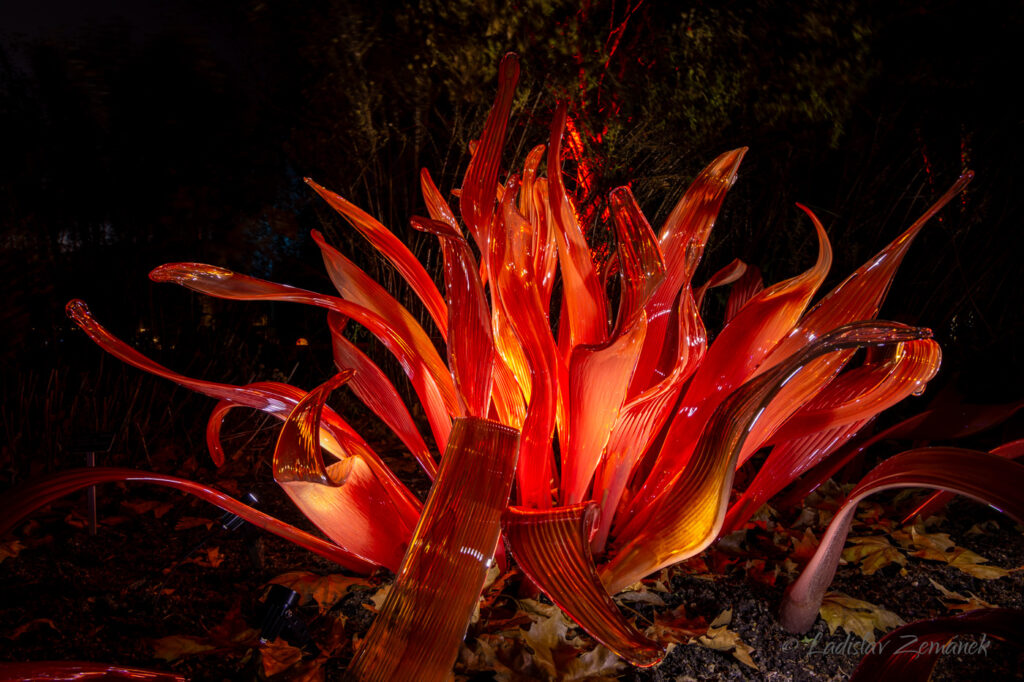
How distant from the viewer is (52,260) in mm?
3240

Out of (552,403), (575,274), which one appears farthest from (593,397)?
(575,274)

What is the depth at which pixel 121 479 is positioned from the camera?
3.56 feet

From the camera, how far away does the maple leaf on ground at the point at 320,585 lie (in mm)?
1307

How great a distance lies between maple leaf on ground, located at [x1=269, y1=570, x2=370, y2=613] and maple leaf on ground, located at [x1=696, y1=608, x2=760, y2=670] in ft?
2.52

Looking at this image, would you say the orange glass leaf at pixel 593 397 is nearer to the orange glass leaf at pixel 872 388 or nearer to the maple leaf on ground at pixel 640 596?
the maple leaf on ground at pixel 640 596

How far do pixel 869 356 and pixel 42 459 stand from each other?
9.56 feet

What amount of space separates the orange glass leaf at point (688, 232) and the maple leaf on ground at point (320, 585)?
0.91 metres

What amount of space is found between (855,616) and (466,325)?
3.56 feet

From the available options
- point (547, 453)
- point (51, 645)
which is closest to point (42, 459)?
point (51, 645)

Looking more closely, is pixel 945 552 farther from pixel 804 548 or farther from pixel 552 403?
pixel 552 403

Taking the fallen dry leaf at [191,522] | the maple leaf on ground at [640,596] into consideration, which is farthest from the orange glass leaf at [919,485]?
the fallen dry leaf at [191,522]

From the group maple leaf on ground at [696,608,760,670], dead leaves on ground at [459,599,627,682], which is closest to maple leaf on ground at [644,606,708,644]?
maple leaf on ground at [696,608,760,670]

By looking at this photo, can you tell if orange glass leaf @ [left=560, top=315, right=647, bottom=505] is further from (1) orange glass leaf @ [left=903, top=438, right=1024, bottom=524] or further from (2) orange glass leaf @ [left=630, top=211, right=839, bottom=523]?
(1) orange glass leaf @ [left=903, top=438, right=1024, bottom=524]

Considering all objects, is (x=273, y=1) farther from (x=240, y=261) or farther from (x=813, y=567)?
(x=813, y=567)
